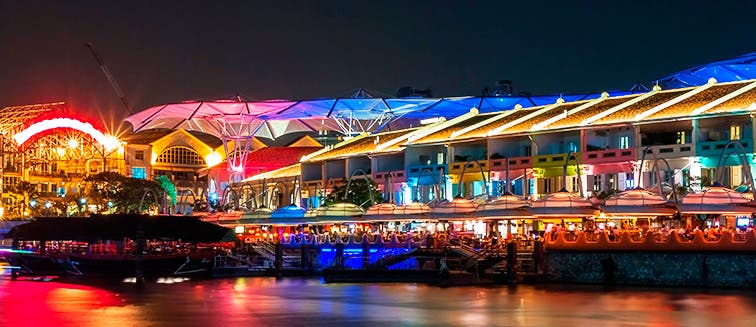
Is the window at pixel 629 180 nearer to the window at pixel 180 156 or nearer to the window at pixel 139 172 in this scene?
the window at pixel 139 172

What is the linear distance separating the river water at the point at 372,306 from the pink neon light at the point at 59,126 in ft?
271

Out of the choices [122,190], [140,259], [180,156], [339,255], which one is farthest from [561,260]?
[180,156]

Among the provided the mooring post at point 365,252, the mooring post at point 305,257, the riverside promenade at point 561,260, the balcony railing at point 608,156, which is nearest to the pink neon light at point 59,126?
the mooring post at point 305,257

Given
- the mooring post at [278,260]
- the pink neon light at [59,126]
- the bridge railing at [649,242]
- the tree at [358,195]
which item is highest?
the pink neon light at [59,126]

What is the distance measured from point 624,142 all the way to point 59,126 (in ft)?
280

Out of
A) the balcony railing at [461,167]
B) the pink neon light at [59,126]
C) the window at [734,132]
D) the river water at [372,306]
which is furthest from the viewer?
the pink neon light at [59,126]

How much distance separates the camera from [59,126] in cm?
15688

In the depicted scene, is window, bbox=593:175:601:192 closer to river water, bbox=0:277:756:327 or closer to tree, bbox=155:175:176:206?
river water, bbox=0:277:756:327

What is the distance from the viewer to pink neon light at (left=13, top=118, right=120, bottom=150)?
511 feet

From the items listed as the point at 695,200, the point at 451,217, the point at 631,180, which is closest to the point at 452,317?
the point at 695,200

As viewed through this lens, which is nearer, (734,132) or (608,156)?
(734,132)

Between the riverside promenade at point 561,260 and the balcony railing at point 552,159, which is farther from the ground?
the balcony railing at point 552,159

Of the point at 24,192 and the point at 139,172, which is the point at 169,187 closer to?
the point at 24,192

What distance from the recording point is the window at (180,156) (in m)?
178
